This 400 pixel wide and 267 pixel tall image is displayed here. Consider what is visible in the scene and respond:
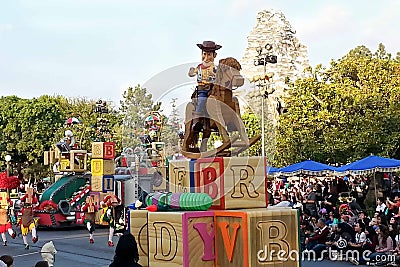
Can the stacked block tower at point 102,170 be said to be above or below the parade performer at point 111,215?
above

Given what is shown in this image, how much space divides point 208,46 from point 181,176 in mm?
1972

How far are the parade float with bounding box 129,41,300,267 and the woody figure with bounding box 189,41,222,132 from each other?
1 cm

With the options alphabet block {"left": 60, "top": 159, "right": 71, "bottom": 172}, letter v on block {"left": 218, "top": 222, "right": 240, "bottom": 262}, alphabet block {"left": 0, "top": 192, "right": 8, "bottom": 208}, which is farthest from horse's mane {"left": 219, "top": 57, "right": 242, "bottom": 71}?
alphabet block {"left": 60, "top": 159, "right": 71, "bottom": 172}

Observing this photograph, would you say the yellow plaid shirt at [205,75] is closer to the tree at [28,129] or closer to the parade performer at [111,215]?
the parade performer at [111,215]

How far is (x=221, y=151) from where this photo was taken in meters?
9.05

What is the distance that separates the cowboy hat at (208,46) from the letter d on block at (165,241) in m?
2.69

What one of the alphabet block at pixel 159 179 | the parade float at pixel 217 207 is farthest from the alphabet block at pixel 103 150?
the parade float at pixel 217 207

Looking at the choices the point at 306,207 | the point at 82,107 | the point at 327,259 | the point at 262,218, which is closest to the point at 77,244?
the point at 306,207

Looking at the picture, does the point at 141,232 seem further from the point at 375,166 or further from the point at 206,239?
the point at 375,166

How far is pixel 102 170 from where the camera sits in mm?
24719

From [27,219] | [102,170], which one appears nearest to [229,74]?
[27,219]

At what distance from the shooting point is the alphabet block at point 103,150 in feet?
82.2

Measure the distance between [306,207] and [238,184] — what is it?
10.2 meters

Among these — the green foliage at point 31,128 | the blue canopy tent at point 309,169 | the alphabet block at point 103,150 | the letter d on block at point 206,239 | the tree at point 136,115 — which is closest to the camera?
the letter d on block at point 206,239
